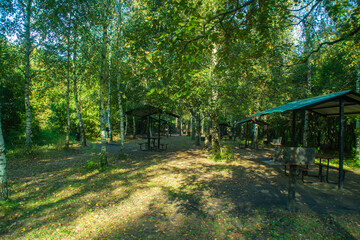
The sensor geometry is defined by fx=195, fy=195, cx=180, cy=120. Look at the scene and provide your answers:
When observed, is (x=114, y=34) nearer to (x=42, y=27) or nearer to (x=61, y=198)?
(x=42, y=27)

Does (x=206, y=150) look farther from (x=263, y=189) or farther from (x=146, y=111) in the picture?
(x=263, y=189)

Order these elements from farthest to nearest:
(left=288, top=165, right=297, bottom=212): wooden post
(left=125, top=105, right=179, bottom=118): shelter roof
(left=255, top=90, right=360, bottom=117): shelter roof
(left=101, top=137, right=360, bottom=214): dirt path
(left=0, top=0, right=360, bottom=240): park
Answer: (left=125, top=105, right=179, bottom=118): shelter roof
(left=255, top=90, right=360, bottom=117): shelter roof
(left=101, top=137, right=360, bottom=214): dirt path
(left=288, top=165, right=297, bottom=212): wooden post
(left=0, top=0, right=360, bottom=240): park

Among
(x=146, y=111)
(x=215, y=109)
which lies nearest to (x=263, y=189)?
(x=215, y=109)

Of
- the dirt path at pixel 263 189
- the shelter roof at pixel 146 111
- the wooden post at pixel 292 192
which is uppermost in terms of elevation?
the shelter roof at pixel 146 111

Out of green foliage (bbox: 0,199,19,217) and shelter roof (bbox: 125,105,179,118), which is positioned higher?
shelter roof (bbox: 125,105,179,118)

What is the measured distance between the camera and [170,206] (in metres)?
4.90

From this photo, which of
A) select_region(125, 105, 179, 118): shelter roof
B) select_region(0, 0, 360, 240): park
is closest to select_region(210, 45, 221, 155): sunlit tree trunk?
select_region(0, 0, 360, 240): park

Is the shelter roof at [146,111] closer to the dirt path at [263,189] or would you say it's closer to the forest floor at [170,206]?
the dirt path at [263,189]

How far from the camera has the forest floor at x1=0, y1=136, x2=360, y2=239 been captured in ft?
12.4

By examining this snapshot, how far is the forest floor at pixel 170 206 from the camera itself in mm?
3773

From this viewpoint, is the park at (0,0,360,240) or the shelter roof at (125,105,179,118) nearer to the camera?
the park at (0,0,360,240)

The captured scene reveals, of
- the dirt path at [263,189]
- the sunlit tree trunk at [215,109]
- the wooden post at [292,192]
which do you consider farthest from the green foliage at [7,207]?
the sunlit tree trunk at [215,109]

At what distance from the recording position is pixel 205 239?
3.54 metres

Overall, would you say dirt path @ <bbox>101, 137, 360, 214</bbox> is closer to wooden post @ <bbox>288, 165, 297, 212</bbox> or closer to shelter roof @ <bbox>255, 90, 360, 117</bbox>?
wooden post @ <bbox>288, 165, 297, 212</bbox>
